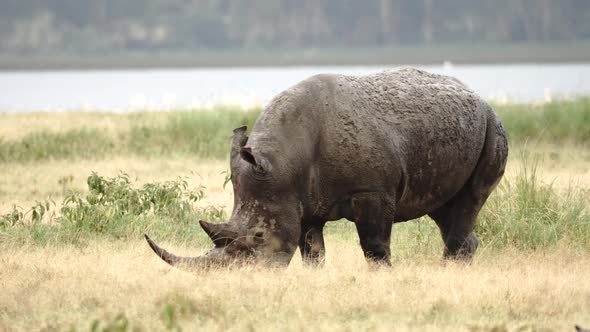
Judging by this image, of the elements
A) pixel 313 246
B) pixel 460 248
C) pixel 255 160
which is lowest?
pixel 460 248

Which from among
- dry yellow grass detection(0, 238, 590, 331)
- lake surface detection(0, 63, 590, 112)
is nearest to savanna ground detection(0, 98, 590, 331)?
dry yellow grass detection(0, 238, 590, 331)

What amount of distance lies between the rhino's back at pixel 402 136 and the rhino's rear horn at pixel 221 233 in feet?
3.08

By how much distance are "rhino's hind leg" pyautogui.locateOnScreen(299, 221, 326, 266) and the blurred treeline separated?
266ft

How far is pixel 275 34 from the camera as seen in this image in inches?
3622

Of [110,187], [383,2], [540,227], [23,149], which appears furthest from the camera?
[383,2]

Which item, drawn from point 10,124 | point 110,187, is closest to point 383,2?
point 10,124

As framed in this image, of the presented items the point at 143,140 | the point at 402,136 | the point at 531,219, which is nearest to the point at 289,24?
the point at 143,140

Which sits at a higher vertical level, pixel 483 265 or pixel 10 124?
pixel 483 265

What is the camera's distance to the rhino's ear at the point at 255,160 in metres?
7.70

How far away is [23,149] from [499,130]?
Answer: 10.4 meters

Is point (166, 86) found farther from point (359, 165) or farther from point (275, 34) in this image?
point (359, 165)

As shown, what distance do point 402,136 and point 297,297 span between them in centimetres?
166

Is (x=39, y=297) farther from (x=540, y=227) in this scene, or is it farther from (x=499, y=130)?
(x=540, y=227)

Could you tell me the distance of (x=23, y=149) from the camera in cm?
Answer: 1816
